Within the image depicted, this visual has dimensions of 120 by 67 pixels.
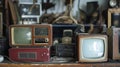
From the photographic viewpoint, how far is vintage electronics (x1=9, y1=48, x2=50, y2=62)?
1.95m

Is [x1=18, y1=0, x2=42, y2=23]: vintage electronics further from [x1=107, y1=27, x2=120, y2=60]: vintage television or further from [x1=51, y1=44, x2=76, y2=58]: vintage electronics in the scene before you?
[x1=107, y1=27, x2=120, y2=60]: vintage television

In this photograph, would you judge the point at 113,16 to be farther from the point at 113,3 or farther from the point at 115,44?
the point at 115,44

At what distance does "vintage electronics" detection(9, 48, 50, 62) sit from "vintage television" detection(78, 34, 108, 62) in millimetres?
291

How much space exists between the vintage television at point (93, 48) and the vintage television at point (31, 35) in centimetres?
28

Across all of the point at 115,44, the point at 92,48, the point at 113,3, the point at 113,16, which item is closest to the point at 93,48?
the point at 92,48

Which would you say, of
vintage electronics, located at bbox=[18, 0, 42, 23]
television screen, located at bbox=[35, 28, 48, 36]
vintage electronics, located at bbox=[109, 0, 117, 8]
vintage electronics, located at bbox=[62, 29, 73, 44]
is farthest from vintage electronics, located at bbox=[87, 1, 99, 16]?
television screen, located at bbox=[35, 28, 48, 36]

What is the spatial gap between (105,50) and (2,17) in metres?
1.44

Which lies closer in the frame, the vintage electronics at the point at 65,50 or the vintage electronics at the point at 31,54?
the vintage electronics at the point at 31,54

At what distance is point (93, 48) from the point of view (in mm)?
1934

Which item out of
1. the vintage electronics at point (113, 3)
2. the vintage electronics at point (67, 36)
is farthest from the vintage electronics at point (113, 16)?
the vintage electronics at point (67, 36)

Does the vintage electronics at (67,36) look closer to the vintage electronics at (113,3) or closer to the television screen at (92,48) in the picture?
the television screen at (92,48)

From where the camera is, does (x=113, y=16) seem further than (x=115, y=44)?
Yes

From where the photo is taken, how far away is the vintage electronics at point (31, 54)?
1.95 metres

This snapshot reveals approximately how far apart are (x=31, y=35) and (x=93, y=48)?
0.54 m
